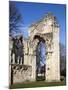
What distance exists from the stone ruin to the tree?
4.1 inches

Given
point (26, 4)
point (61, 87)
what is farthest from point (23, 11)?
point (61, 87)

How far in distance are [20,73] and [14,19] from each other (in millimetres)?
479

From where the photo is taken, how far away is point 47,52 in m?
2.32

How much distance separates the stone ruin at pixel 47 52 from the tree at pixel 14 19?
10cm

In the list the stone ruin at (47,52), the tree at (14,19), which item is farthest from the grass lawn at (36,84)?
the tree at (14,19)

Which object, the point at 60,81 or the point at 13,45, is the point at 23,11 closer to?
the point at 13,45

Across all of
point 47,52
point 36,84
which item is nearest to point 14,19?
point 47,52

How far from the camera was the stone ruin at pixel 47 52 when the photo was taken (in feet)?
7.38

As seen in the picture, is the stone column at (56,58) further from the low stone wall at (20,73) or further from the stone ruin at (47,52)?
the low stone wall at (20,73)

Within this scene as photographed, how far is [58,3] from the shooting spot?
236 cm

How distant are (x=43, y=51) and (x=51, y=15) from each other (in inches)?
13.3

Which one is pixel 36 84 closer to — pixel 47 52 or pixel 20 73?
pixel 20 73

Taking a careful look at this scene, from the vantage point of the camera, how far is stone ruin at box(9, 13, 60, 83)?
2.25 m

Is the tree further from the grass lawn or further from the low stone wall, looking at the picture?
the grass lawn
